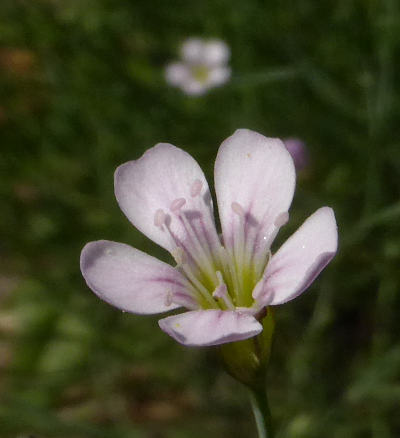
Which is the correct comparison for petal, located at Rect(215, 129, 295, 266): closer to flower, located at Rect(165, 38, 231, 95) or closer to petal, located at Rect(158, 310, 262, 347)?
petal, located at Rect(158, 310, 262, 347)

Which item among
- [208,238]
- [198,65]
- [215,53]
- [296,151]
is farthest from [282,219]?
[198,65]

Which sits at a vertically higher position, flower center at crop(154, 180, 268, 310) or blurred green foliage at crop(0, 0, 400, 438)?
flower center at crop(154, 180, 268, 310)

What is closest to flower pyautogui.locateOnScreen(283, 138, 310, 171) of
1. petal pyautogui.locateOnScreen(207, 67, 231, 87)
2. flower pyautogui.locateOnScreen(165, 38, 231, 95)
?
petal pyautogui.locateOnScreen(207, 67, 231, 87)

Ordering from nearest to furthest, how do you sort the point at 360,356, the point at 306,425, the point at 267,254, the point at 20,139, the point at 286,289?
the point at 286,289 → the point at 267,254 → the point at 306,425 → the point at 360,356 → the point at 20,139

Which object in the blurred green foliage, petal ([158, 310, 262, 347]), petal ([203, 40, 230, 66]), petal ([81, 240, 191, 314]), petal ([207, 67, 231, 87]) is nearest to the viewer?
petal ([158, 310, 262, 347])

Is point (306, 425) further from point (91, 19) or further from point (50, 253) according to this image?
point (91, 19)

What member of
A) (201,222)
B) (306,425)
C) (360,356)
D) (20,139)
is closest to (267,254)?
(201,222)

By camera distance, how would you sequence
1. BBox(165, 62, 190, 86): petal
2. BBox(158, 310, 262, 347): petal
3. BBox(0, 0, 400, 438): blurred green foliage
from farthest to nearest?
BBox(165, 62, 190, 86): petal < BBox(0, 0, 400, 438): blurred green foliage < BBox(158, 310, 262, 347): petal
